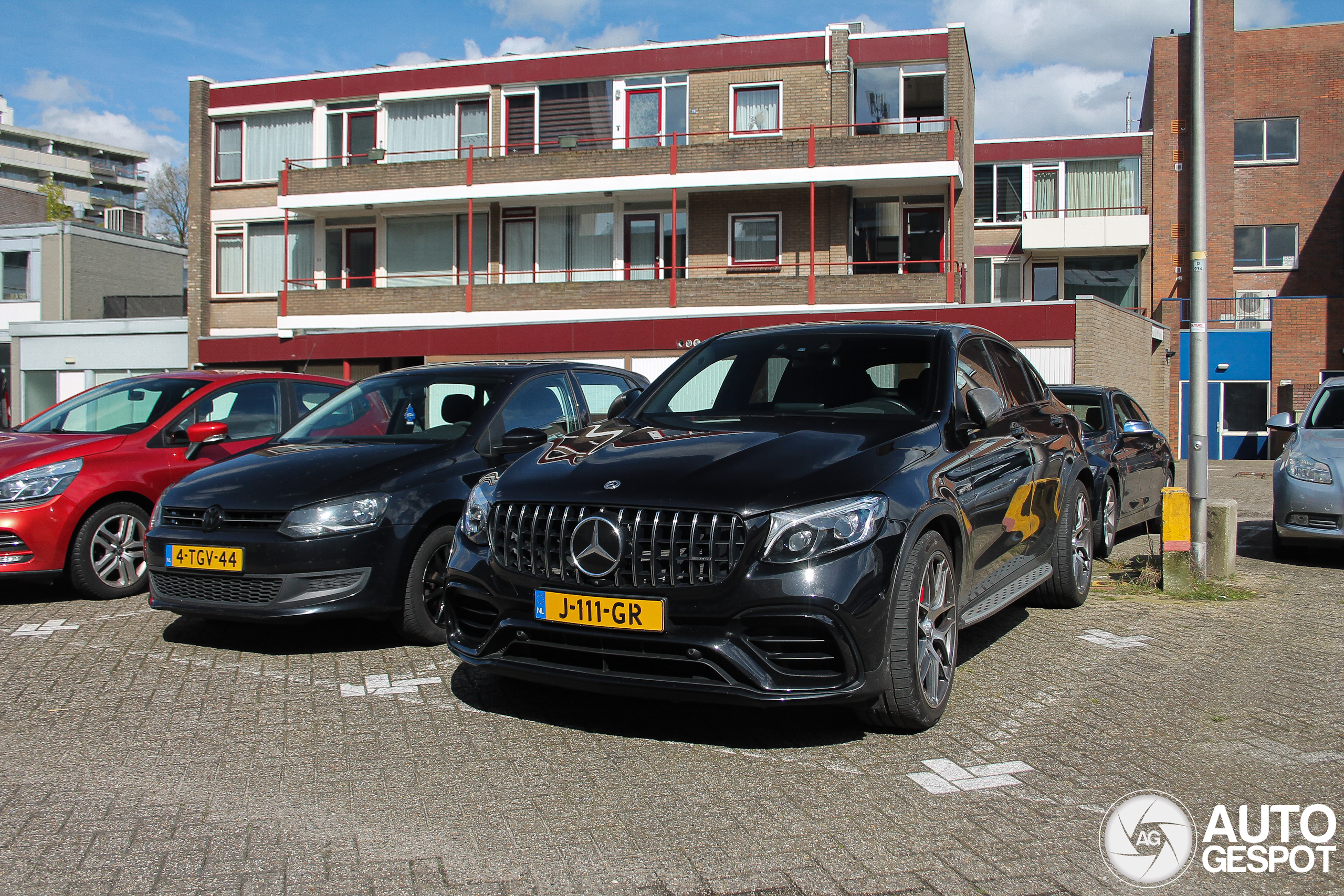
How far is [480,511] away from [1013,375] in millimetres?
3426

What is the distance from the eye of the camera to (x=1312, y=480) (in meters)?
8.20

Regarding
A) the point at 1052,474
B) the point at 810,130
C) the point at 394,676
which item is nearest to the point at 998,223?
the point at 810,130

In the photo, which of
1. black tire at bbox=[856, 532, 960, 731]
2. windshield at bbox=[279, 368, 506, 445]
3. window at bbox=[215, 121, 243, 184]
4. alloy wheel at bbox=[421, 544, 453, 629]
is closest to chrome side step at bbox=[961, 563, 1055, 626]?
black tire at bbox=[856, 532, 960, 731]

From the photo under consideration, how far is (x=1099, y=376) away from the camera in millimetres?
19719

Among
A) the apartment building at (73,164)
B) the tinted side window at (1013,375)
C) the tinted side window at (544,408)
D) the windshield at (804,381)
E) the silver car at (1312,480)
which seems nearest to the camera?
the windshield at (804,381)

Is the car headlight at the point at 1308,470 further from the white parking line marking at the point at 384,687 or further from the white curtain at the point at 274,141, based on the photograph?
the white curtain at the point at 274,141

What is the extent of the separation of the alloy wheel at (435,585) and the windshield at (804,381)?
4.53ft

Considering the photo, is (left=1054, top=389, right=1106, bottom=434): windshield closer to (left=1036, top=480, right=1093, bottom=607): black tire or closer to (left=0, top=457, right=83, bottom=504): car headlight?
(left=1036, top=480, right=1093, bottom=607): black tire

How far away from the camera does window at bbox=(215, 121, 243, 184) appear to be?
96.1ft

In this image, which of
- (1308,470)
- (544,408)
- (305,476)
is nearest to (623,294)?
(1308,470)

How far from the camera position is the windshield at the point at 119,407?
25.5 feet

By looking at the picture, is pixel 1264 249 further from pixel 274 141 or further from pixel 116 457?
pixel 116 457

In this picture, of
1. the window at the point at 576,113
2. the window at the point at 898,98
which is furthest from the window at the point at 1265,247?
the window at the point at 576,113

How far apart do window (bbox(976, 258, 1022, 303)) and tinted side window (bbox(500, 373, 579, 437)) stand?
28.7 m
